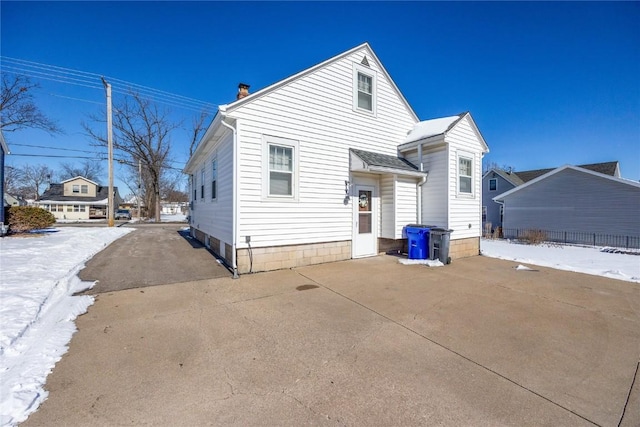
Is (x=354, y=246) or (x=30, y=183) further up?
(x=30, y=183)

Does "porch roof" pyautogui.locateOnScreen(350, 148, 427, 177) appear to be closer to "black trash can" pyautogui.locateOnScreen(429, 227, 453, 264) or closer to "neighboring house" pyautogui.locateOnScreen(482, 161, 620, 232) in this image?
"black trash can" pyautogui.locateOnScreen(429, 227, 453, 264)

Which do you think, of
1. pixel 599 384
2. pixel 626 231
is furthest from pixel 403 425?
pixel 626 231

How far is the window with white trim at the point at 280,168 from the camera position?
6566 mm

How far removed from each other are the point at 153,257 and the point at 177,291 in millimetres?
3762

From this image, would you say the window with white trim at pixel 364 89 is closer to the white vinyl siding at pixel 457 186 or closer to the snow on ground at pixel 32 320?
the white vinyl siding at pixel 457 186

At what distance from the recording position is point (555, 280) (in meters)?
6.17

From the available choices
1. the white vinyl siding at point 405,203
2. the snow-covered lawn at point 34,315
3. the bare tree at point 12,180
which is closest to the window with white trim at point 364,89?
the white vinyl siding at point 405,203

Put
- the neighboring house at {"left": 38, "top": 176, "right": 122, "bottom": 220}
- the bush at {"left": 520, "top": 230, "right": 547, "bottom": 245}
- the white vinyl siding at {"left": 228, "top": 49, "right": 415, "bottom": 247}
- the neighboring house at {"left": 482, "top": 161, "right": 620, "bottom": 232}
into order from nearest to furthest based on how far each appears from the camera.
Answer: the white vinyl siding at {"left": 228, "top": 49, "right": 415, "bottom": 247} → the bush at {"left": 520, "top": 230, "right": 547, "bottom": 245} → the neighboring house at {"left": 482, "top": 161, "right": 620, "bottom": 232} → the neighboring house at {"left": 38, "top": 176, "right": 122, "bottom": 220}

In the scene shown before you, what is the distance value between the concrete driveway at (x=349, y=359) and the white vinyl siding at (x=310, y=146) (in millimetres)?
2059

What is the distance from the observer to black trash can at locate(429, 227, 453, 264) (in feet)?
25.4

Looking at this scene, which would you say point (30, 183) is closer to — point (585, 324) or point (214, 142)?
point (214, 142)

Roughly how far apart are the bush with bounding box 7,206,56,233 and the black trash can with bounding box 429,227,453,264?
1754 centimetres

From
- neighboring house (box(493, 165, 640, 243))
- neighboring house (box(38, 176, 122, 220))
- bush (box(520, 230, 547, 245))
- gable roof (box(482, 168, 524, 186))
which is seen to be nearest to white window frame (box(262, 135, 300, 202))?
bush (box(520, 230, 547, 245))

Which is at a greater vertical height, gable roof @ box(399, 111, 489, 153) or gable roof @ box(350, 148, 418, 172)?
gable roof @ box(399, 111, 489, 153)
